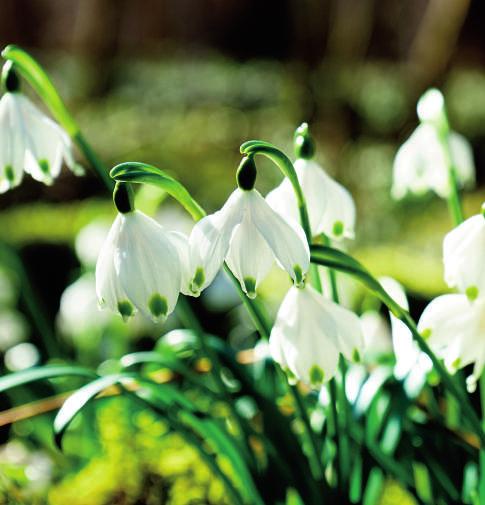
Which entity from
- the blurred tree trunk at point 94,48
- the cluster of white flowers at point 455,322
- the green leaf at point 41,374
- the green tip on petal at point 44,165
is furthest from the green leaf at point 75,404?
the blurred tree trunk at point 94,48

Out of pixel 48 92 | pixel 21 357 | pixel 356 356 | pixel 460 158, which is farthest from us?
pixel 21 357

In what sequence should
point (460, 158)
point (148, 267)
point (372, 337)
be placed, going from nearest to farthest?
point (148, 267) → point (460, 158) → point (372, 337)

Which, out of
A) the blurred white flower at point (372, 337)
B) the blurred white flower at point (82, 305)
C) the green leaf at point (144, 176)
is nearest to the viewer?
the green leaf at point (144, 176)

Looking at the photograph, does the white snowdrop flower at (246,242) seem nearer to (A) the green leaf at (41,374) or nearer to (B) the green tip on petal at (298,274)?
(B) the green tip on petal at (298,274)

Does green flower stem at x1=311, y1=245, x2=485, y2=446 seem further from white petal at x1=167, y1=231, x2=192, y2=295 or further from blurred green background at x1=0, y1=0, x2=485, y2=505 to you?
blurred green background at x1=0, y1=0, x2=485, y2=505

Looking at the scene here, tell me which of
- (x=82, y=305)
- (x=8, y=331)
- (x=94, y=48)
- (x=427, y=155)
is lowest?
(x=8, y=331)

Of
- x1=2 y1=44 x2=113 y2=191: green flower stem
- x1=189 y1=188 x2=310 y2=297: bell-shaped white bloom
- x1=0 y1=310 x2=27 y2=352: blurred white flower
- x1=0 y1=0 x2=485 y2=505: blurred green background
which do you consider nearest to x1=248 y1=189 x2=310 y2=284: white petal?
x1=189 y1=188 x2=310 y2=297: bell-shaped white bloom

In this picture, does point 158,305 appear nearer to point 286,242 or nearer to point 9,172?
point 286,242

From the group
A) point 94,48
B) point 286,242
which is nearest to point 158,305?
point 286,242
